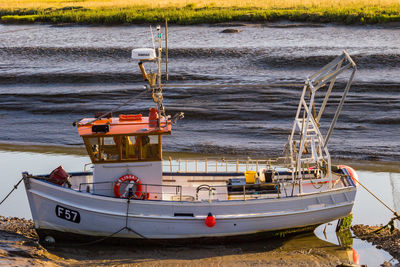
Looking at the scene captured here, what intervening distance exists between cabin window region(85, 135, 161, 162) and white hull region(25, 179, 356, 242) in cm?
102

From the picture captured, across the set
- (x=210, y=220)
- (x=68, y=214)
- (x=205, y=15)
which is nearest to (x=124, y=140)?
(x=68, y=214)

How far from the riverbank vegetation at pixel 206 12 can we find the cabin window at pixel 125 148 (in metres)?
30.9

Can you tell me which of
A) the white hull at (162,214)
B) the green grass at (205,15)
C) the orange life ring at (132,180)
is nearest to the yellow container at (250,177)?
the white hull at (162,214)

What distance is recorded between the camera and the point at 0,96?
A: 29.5 m

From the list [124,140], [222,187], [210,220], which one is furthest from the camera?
[222,187]

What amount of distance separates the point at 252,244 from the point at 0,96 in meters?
19.2

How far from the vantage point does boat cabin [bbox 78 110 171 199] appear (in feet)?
46.2

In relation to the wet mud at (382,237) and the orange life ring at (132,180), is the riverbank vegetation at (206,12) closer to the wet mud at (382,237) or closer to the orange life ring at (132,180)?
the wet mud at (382,237)

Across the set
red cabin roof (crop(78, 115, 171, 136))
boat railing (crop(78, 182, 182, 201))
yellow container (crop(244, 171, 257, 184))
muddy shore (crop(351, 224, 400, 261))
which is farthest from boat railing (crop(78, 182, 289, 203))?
muddy shore (crop(351, 224, 400, 261))

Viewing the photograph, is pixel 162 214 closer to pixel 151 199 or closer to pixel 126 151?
pixel 151 199

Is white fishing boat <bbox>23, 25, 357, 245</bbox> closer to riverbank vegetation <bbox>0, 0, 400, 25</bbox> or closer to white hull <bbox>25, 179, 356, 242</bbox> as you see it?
white hull <bbox>25, 179, 356, 242</bbox>

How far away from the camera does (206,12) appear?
47.9 metres

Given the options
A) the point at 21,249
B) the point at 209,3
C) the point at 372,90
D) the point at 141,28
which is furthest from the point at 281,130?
the point at 209,3

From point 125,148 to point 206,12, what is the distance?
35.2 m
